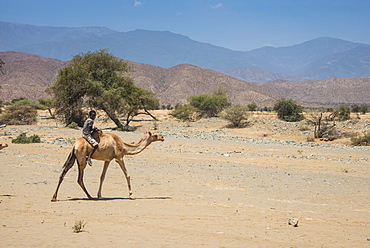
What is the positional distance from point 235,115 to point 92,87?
16520 mm

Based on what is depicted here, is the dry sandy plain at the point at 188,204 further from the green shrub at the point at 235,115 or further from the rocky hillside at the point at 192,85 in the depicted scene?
the rocky hillside at the point at 192,85

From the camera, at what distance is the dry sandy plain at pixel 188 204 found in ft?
21.5

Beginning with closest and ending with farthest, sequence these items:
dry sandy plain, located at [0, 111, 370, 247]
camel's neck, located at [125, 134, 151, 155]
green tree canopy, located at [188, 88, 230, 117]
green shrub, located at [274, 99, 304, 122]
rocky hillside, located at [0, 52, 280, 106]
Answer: dry sandy plain, located at [0, 111, 370, 247]
camel's neck, located at [125, 134, 151, 155]
green shrub, located at [274, 99, 304, 122]
green tree canopy, located at [188, 88, 230, 117]
rocky hillside, located at [0, 52, 280, 106]

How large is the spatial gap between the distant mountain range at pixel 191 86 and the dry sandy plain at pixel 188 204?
10122cm

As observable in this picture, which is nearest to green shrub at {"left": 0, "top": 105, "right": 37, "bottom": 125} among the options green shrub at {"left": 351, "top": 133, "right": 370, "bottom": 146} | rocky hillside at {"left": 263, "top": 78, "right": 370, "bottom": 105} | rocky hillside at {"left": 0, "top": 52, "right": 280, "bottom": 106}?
green shrub at {"left": 351, "top": 133, "right": 370, "bottom": 146}

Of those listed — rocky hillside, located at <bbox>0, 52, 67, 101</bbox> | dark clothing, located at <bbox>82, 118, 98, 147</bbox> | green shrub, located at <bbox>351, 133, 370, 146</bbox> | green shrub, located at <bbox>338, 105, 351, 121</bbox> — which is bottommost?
green shrub, located at <bbox>351, 133, 370, 146</bbox>

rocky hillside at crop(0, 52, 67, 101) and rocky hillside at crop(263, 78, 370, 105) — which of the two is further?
rocky hillside at crop(263, 78, 370, 105)

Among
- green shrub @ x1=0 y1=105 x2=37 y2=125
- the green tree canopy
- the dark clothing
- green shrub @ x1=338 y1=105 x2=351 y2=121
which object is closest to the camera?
the dark clothing

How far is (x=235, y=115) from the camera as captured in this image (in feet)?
140

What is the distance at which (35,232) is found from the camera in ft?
20.8

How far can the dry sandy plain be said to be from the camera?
655 cm

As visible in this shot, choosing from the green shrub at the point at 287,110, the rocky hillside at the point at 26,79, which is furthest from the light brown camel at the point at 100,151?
the rocky hillside at the point at 26,79

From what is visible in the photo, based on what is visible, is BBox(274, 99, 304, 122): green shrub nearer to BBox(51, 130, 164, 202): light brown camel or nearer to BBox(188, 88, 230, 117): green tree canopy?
BBox(188, 88, 230, 117): green tree canopy

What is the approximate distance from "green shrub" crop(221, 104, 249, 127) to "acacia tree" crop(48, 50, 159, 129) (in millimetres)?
11246
